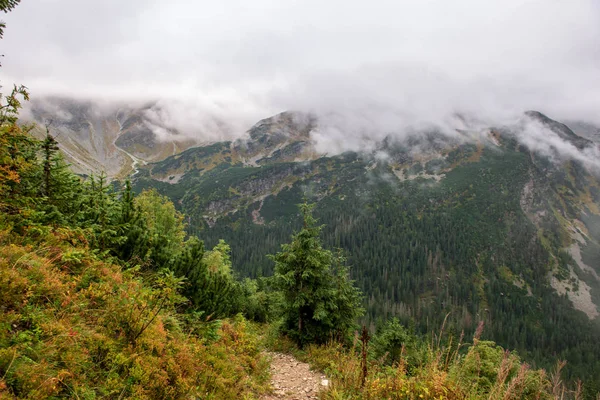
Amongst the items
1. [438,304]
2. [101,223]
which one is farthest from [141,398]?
[438,304]

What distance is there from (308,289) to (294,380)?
5.68 m

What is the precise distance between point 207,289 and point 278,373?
3.67 m

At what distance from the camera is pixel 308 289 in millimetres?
14453

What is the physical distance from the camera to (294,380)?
29.2 feet

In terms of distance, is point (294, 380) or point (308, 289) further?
point (308, 289)

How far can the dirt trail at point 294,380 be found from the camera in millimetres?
7387

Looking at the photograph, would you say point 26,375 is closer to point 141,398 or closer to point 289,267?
point 141,398

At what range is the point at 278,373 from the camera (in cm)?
952

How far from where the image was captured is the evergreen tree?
1422 cm

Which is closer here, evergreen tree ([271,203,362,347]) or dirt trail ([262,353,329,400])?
dirt trail ([262,353,329,400])

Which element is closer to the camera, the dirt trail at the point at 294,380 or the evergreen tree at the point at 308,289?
the dirt trail at the point at 294,380

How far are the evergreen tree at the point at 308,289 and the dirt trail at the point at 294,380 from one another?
247cm

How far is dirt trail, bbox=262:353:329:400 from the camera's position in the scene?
7387mm

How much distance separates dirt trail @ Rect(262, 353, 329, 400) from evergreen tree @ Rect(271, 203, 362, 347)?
97.4 inches
